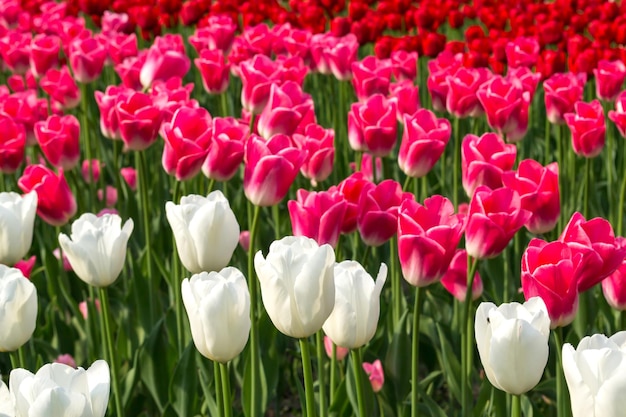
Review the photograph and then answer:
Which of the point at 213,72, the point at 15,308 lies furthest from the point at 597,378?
the point at 213,72

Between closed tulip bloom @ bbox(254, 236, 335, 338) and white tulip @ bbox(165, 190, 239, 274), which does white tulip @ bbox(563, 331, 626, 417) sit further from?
white tulip @ bbox(165, 190, 239, 274)

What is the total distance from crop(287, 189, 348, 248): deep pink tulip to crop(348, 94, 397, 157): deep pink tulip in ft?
2.75

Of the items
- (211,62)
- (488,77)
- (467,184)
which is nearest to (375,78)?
(488,77)

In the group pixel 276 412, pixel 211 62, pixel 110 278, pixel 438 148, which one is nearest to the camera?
pixel 110 278

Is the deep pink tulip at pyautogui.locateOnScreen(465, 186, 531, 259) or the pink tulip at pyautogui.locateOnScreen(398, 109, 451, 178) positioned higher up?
the deep pink tulip at pyautogui.locateOnScreen(465, 186, 531, 259)

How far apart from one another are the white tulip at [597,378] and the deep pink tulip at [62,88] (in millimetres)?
3075

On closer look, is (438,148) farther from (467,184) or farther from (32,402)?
(32,402)

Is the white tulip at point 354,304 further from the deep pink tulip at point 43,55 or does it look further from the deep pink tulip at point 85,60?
the deep pink tulip at point 43,55

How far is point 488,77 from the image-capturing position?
360 centimetres

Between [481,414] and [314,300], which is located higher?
[314,300]

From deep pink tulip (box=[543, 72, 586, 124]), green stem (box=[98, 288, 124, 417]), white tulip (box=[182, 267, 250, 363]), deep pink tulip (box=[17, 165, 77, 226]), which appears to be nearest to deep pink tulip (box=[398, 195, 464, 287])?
white tulip (box=[182, 267, 250, 363])

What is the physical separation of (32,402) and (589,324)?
1.94 m

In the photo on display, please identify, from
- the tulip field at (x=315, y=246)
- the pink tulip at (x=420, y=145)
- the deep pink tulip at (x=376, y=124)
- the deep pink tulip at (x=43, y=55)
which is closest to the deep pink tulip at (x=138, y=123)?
the tulip field at (x=315, y=246)

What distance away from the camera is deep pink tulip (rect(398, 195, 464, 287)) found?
198 cm
